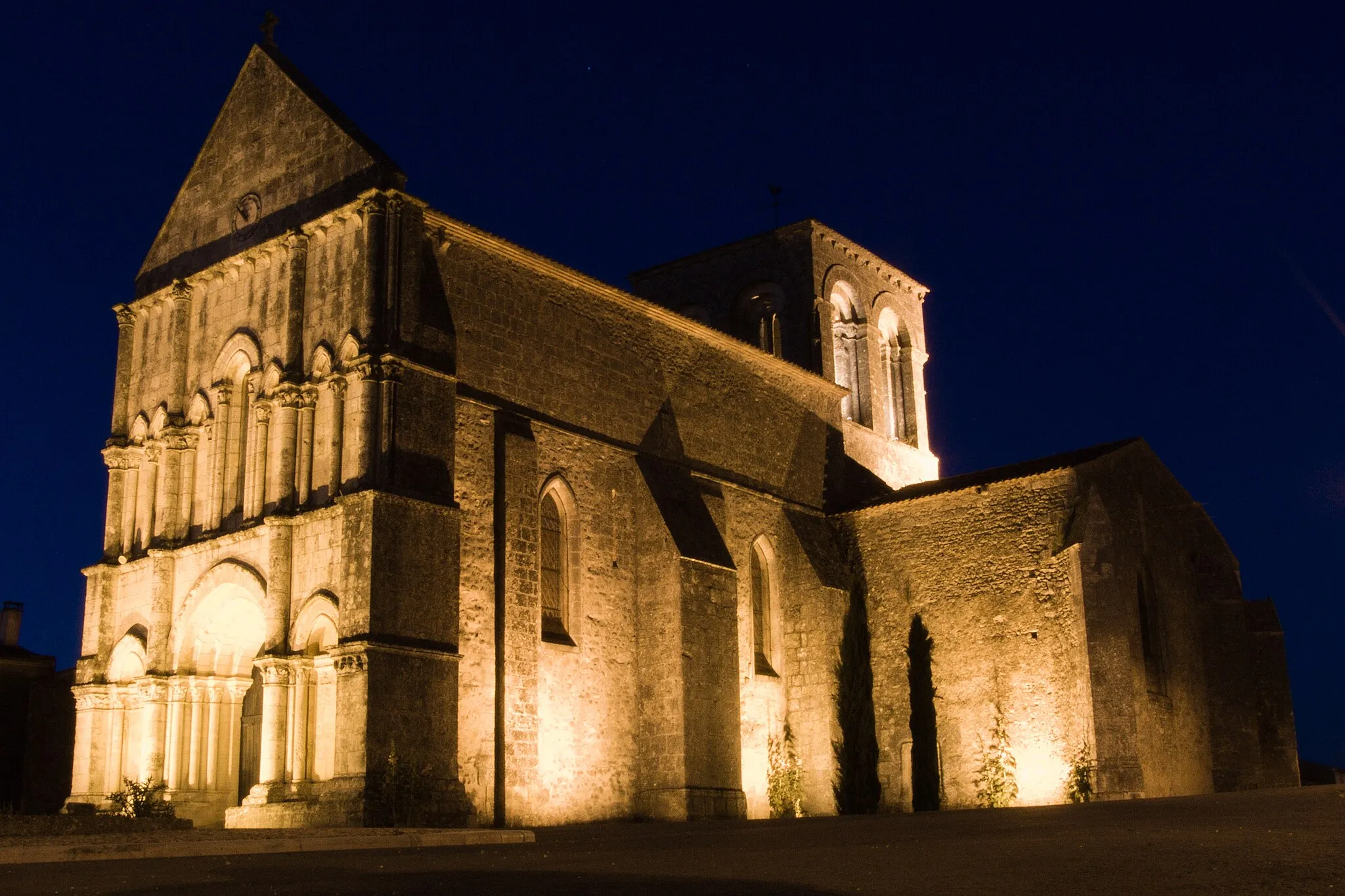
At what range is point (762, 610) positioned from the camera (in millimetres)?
26188

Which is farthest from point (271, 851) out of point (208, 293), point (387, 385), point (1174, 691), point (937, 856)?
point (1174, 691)

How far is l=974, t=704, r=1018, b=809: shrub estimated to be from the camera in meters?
23.5

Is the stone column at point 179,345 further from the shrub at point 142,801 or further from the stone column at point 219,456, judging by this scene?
the shrub at point 142,801

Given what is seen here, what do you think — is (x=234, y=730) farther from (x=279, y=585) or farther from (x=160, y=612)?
(x=279, y=585)

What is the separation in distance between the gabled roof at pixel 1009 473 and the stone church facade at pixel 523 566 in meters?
0.14

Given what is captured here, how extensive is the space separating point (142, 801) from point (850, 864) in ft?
43.9

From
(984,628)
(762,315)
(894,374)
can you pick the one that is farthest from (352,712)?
(894,374)

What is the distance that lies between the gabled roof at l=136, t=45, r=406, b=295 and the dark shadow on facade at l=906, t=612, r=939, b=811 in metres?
12.3

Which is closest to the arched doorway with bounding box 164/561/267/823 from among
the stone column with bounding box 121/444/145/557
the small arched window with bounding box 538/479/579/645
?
the stone column with bounding box 121/444/145/557

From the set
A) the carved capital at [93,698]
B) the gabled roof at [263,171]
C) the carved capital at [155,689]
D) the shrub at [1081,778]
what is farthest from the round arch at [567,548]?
the shrub at [1081,778]

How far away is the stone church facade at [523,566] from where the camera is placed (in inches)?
767

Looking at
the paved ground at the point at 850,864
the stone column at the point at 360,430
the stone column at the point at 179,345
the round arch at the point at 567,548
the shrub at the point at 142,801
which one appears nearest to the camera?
the paved ground at the point at 850,864

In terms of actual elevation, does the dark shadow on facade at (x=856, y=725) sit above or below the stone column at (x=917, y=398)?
below

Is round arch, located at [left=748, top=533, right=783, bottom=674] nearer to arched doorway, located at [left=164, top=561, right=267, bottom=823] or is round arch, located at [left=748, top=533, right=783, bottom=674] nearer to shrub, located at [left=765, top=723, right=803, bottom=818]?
shrub, located at [left=765, top=723, right=803, bottom=818]
